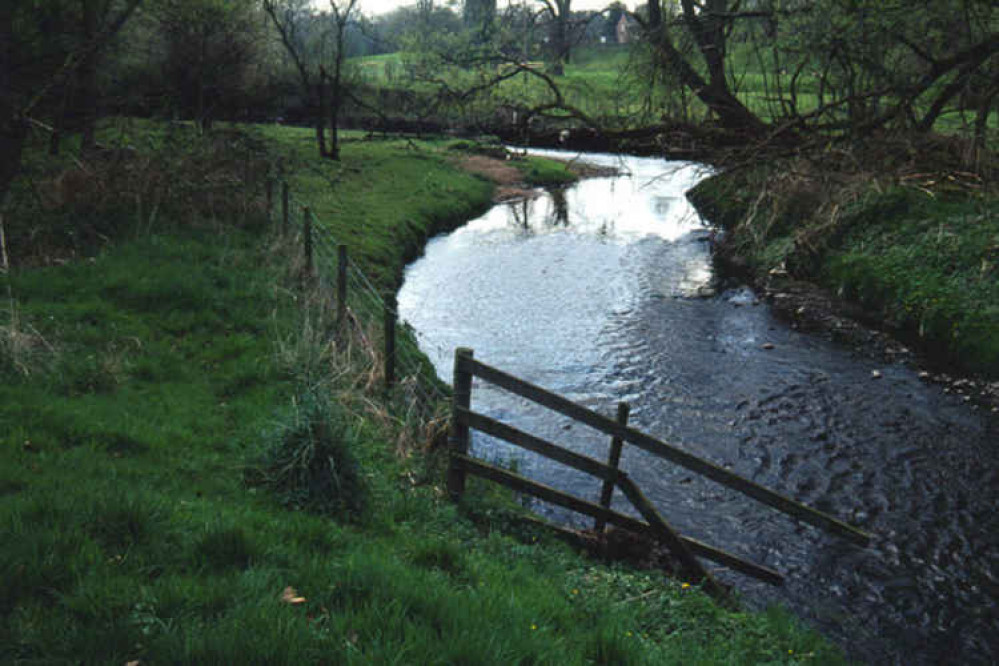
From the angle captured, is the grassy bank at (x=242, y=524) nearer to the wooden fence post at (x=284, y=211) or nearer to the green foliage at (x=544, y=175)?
the wooden fence post at (x=284, y=211)

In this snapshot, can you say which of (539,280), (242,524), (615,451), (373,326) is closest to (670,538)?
(615,451)

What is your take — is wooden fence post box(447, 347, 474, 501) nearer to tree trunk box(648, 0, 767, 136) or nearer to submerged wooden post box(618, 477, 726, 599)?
submerged wooden post box(618, 477, 726, 599)

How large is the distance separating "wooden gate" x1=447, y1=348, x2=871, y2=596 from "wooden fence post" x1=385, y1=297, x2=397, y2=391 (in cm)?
236

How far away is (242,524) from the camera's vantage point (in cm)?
483

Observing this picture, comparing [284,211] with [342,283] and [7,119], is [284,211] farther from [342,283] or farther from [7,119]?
[7,119]

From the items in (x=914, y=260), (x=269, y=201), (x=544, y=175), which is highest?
(x=544, y=175)

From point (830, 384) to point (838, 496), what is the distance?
4.50 metres

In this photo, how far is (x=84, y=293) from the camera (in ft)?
34.8

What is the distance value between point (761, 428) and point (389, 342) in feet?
22.4

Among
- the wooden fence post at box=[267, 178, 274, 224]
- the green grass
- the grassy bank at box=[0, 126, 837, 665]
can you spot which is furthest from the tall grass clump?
the green grass

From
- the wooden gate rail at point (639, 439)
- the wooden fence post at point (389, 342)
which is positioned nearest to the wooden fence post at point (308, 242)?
the wooden fence post at point (389, 342)

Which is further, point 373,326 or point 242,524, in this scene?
point 373,326

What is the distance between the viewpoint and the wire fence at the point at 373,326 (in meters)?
9.40

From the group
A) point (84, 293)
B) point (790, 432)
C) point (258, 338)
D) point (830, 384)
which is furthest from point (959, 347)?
point (84, 293)
